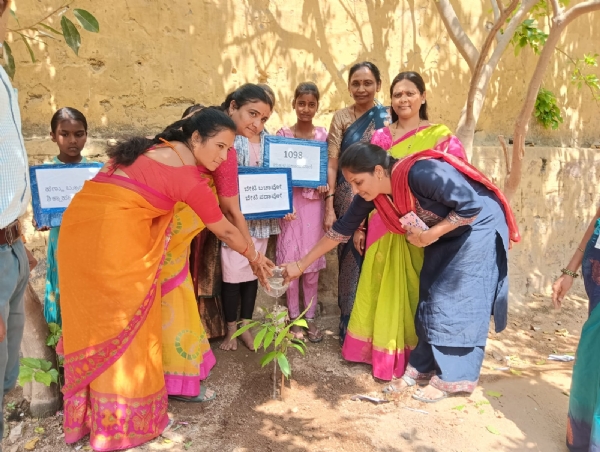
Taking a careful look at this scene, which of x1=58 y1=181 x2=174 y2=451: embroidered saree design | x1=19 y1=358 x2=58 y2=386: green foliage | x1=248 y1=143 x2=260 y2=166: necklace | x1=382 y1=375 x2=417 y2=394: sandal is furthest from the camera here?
x1=248 y1=143 x2=260 y2=166: necklace

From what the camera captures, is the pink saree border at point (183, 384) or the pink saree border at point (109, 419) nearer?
the pink saree border at point (109, 419)

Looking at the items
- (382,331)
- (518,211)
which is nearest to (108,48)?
(382,331)

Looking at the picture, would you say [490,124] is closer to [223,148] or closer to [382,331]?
[382,331]

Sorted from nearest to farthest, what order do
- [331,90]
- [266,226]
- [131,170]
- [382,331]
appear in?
[131,170] < [382,331] < [266,226] < [331,90]

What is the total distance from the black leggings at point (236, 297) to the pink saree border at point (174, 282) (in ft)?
2.33

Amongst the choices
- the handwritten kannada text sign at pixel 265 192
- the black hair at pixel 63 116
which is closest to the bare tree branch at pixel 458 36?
the handwritten kannada text sign at pixel 265 192

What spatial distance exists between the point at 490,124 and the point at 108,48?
384 centimetres

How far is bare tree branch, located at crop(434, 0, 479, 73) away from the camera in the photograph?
371cm

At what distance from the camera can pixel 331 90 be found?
4418mm

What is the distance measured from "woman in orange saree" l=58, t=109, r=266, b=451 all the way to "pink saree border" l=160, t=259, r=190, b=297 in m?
0.24

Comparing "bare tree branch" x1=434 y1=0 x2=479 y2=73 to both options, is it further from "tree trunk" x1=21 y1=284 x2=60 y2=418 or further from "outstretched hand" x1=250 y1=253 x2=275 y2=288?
"tree trunk" x1=21 y1=284 x2=60 y2=418

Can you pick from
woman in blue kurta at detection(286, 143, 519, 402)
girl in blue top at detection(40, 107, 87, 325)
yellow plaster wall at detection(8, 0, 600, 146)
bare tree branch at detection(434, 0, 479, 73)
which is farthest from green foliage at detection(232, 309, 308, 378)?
bare tree branch at detection(434, 0, 479, 73)

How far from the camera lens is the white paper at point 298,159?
3.43 metres

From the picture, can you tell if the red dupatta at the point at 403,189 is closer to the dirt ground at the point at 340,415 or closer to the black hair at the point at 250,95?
the black hair at the point at 250,95
